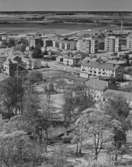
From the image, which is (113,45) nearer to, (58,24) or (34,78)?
(34,78)

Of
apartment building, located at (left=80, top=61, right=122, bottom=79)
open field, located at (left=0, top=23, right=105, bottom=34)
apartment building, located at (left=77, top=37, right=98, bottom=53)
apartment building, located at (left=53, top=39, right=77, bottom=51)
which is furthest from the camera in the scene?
open field, located at (left=0, top=23, right=105, bottom=34)

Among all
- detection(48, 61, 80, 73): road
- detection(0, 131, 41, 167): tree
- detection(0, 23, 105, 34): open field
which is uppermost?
detection(0, 23, 105, 34): open field

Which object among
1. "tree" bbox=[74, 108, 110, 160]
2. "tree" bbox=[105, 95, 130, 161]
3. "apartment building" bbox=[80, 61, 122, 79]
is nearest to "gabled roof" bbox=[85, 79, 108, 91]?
"tree" bbox=[105, 95, 130, 161]

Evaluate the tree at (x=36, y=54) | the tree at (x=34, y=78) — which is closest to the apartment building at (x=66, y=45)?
the tree at (x=36, y=54)

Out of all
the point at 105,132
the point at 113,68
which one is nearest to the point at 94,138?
the point at 105,132

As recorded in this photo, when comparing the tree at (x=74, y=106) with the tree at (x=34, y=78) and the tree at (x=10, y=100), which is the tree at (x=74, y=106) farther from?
the tree at (x=34, y=78)

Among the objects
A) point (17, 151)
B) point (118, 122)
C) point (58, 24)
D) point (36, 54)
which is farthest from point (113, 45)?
point (58, 24)

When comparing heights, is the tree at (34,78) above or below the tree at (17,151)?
below

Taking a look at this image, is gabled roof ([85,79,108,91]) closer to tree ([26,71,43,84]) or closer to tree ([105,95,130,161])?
tree ([105,95,130,161])
